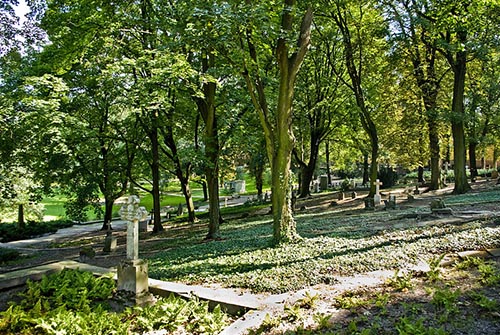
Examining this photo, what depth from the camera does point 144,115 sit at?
15.3m

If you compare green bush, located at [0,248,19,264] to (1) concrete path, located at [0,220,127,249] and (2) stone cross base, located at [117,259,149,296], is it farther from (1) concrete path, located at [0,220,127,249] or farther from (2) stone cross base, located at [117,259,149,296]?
(2) stone cross base, located at [117,259,149,296]

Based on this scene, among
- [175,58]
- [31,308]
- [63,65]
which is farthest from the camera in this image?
[63,65]

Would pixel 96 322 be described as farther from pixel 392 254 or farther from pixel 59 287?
pixel 392 254

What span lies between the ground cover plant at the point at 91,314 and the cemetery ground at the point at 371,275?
2.05ft

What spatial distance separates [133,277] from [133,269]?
0.40 ft

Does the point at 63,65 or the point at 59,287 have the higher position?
the point at 63,65

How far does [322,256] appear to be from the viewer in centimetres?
679

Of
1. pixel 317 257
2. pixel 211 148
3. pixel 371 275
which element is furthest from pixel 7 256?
pixel 371 275

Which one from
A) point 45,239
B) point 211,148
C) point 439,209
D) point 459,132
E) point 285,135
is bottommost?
point 45,239

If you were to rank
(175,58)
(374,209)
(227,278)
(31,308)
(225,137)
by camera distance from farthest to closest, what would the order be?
(374,209)
(225,137)
(175,58)
(227,278)
(31,308)

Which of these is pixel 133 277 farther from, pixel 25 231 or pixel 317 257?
pixel 25 231

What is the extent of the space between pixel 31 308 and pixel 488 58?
18854 millimetres

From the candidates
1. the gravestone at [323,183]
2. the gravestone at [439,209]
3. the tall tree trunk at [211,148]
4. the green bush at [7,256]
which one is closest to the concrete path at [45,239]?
the green bush at [7,256]

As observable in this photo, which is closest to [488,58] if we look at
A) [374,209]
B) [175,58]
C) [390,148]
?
[390,148]
